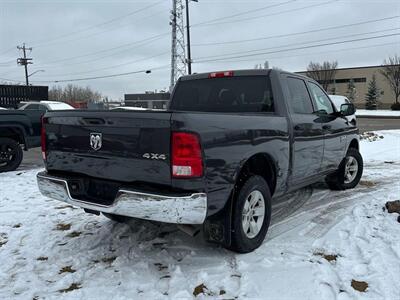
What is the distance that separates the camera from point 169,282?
11.5ft

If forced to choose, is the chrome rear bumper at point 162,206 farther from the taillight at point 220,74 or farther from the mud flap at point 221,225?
the taillight at point 220,74

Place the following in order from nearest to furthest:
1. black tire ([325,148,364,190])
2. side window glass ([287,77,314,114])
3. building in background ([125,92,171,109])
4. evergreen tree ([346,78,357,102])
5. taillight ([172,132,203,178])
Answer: taillight ([172,132,203,178]) → side window glass ([287,77,314,114]) → black tire ([325,148,364,190]) → building in background ([125,92,171,109]) → evergreen tree ([346,78,357,102])

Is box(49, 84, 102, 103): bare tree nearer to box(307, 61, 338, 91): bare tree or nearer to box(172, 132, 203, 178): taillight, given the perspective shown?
box(307, 61, 338, 91): bare tree

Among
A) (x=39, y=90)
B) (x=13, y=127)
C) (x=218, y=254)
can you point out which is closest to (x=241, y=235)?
(x=218, y=254)

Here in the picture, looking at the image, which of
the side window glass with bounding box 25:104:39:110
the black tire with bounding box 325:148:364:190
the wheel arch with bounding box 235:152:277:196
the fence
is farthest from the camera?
the fence

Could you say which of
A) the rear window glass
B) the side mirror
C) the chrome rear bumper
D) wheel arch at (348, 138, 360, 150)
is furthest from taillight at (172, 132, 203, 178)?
wheel arch at (348, 138, 360, 150)

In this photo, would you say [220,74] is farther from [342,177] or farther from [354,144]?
[354,144]

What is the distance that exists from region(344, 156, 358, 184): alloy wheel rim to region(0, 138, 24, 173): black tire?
23.0 ft

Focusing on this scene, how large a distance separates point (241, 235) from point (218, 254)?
1.24 feet

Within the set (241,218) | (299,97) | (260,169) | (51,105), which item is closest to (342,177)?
→ (299,97)

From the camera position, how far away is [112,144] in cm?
361

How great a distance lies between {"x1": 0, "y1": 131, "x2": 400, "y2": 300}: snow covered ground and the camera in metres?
3.36

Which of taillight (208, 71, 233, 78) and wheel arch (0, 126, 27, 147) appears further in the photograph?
wheel arch (0, 126, 27, 147)

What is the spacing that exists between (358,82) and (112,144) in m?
80.5
